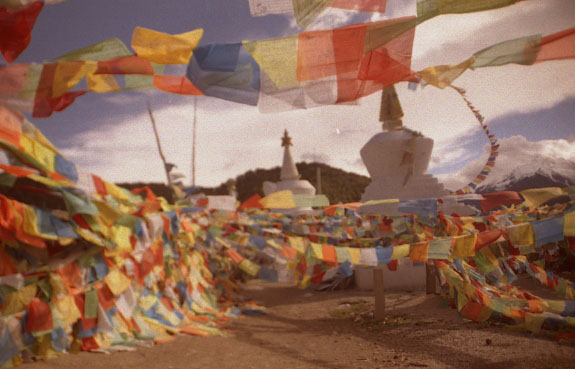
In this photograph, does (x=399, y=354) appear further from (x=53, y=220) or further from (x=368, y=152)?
(x=368, y=152)

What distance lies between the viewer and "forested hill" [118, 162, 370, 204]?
103 feet

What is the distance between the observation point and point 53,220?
3.51 metres

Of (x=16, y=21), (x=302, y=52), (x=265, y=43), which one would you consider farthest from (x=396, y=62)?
(x=16, y=21)

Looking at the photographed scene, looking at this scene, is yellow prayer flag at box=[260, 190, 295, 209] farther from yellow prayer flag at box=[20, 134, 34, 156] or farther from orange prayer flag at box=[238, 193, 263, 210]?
yellow prayer flag at box=[20, 134, 34, 156]

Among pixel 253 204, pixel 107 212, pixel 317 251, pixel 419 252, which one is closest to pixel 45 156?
pixel 107 212

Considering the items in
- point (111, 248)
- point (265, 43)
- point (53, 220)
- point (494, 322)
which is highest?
point (265, 43)

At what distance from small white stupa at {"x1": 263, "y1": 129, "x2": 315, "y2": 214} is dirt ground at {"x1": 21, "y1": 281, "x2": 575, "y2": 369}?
8680 millimetres

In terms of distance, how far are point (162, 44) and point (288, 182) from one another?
1300cm

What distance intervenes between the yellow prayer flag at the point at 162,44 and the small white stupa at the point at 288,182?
12173mm

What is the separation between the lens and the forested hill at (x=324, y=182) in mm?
31500

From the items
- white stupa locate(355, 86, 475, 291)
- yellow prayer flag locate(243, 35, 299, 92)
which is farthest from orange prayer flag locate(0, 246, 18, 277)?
white stupa locate(355, 86, 475, 291)

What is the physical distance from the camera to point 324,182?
35.6m

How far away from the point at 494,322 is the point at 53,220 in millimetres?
4122

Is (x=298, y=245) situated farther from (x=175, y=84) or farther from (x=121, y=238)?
(x=121, y=238)
